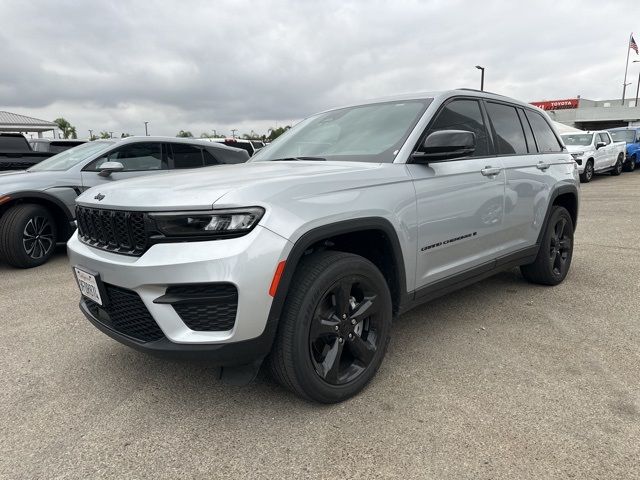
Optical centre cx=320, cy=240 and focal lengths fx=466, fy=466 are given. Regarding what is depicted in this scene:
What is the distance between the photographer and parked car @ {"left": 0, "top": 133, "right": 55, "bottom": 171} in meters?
7.44

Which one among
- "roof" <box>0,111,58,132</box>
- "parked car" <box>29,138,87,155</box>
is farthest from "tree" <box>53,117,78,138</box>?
"parked car" <box>29,138,87,155</box>

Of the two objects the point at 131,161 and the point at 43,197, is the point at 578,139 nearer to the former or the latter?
the point at 131,161

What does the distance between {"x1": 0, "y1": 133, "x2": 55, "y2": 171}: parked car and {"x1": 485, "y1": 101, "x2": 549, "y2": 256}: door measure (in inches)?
286

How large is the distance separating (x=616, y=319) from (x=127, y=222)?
11.7 feet

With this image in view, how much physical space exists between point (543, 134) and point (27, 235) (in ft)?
19.1

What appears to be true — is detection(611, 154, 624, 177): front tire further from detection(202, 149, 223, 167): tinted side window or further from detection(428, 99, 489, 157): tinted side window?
detection(428, 99, 489, 157): tinted side window

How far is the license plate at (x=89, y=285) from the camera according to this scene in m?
2.38

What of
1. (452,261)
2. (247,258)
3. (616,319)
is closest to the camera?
(247,258)

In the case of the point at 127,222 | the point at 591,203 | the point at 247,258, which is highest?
the point at 127,222

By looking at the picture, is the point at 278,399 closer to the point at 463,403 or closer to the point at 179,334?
the point at 179,334

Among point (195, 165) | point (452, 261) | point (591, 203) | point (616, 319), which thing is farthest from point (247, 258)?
point (591, 203)

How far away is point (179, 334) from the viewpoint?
208cm

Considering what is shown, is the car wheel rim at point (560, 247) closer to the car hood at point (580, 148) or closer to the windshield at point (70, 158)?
the windshield at point (70, 158)


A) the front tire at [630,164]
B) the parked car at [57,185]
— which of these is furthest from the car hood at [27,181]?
the front tire at [630,164]
